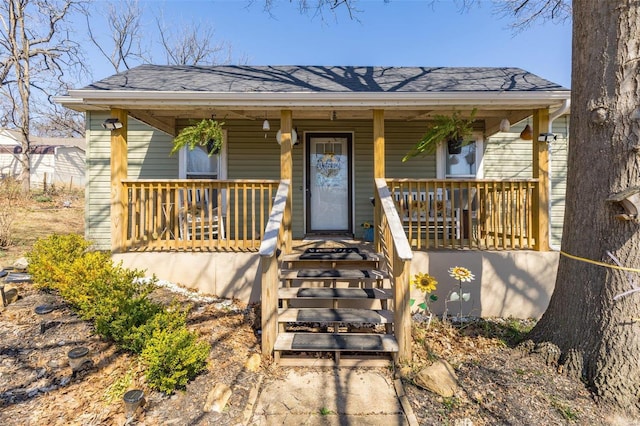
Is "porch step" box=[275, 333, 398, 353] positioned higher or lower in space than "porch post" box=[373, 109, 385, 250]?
lower

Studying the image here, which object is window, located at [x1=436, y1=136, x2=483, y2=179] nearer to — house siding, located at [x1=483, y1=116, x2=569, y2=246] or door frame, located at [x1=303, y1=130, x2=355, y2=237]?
house siding, located at [x1=483, y1=116, x2=569, y2=246]

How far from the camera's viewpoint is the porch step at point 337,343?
3.12 meters

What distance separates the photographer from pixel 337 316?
3.48 metres

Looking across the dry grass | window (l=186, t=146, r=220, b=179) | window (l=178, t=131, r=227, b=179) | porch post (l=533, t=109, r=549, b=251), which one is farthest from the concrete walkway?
the dry grass

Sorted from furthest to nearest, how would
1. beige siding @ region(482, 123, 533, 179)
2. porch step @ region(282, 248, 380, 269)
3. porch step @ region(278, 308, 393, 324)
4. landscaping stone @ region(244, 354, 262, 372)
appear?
1. beige siding @ region(482, 123, 533, 179)
2. porch step @ region(282, 248, 380, 269)
3. porch step @ region(278, 308, 393, 324)
4. landscaping stone @ region(244, 354, 262, 372)

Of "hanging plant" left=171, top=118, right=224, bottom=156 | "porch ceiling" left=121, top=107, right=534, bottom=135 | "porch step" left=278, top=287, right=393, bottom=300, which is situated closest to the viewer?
"porch step" left=278, top=287, right=393, bottom=300

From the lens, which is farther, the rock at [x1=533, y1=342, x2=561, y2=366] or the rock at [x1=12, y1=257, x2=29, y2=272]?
the rock at [x1=12, y1=257, x2=29, y2=272]

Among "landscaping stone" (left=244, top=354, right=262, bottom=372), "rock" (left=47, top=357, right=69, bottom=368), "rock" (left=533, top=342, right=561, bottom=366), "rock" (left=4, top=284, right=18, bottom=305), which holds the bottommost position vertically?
"landscaping stone" (left=244, top=354, right=262, bottom=372)

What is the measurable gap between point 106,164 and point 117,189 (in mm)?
2977

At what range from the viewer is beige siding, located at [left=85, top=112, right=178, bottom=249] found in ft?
22.7

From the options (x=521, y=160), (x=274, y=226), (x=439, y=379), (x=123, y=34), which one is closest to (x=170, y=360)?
(x=274, y=226)

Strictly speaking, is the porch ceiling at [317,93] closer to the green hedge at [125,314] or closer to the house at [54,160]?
the green hedge at [125,314]

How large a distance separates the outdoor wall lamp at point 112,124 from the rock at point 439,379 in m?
4.75

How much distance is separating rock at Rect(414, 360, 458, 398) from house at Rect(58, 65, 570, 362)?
1.55 ft
